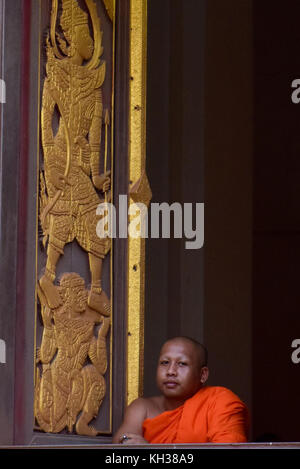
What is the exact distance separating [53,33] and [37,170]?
2.24ft

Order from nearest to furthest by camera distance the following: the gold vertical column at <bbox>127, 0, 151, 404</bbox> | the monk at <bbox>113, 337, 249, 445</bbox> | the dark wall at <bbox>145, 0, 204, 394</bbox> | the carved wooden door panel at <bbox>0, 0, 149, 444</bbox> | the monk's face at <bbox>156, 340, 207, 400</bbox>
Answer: the carved wooden door panel at <bbox>0, 0, 149, 444</bbox> → the monk at <bbox>113, 337, 249, 445</bbox> → the monk's face at <bbox>156, 340, 207, 400</bbox> → the gold vertical column at <bbox>127, 0, 151, 404</bbox> → the dark wall at <bbox>145, 0, 204, 394</bbox>

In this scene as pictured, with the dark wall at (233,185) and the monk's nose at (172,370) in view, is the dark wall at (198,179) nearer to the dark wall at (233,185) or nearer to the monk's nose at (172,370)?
the dark wall at (233,185)

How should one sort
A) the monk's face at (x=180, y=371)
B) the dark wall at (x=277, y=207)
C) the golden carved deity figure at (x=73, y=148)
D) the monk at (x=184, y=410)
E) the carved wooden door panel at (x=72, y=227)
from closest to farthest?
1. the carved wooden door panel at (x=72, y=227)
2. the monk at (x=184, y=410)
3. the golden carved deity figure at (x=73, y=148)
4. the monk's face at (x=180, y=371)
5. the dark wall at (x=277, y=207)

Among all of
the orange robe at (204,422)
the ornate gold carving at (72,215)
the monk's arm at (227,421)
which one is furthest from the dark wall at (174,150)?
the monk's arm at (227,421)

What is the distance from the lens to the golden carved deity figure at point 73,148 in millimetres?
5598

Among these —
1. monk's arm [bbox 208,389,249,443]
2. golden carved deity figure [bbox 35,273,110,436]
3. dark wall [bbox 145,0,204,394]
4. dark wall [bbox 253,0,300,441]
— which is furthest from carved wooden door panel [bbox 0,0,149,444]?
dark wall [bbox 253,0,300,441]

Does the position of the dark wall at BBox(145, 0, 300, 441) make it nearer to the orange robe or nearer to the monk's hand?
the orange robe

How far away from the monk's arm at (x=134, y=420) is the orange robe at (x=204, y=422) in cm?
3

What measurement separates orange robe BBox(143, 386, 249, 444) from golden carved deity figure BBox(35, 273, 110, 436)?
31 cm

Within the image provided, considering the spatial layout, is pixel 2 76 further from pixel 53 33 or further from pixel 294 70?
pixel 294 70

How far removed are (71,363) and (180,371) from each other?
0.50 m

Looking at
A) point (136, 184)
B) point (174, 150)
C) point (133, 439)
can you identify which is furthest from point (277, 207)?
point (133, 439)

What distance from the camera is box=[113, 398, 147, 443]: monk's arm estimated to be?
222 inches

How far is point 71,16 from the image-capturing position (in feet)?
19.3
